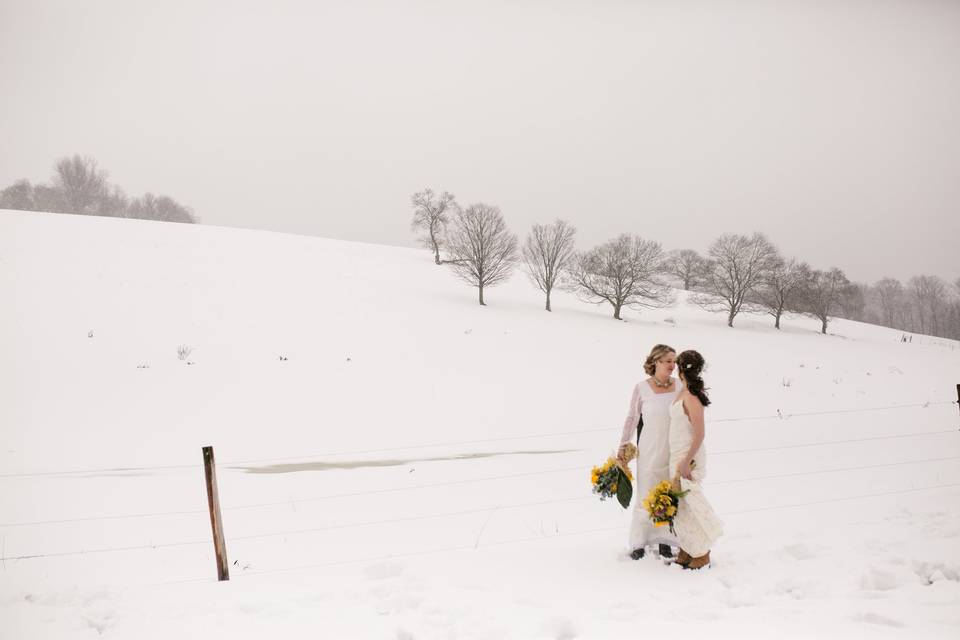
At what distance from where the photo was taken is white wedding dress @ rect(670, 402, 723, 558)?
5.15 meters

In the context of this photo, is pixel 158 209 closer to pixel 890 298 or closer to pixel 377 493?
pixel 377 493

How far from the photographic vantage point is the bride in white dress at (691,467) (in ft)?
16.9

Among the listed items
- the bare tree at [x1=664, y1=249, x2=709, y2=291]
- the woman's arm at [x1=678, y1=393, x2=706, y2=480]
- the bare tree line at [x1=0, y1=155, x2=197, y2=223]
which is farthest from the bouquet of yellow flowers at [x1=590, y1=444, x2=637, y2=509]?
the bare tree line at [x1=0, y1=155, x2=197, y2=223]

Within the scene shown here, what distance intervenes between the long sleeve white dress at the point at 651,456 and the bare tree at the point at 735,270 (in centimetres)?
4501

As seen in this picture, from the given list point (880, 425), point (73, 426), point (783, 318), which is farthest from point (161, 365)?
point (783, 318)

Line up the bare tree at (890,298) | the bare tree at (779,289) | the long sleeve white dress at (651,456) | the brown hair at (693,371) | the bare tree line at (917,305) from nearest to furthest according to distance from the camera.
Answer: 1. the brown hair at (693,371)
2. the long sleeve white dress at (651,456)
3. the bare tree at (779,289)
4. the bare tree line at (917,305)
5. the bare tree at (890,298)

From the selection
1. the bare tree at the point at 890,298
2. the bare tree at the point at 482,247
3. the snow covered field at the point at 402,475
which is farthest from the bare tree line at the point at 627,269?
the bare tree at the point at 890,298

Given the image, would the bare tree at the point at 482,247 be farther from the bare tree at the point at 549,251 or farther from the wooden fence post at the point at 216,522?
the wooden fence post at the point at 216,522

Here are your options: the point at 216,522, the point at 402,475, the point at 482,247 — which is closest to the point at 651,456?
the point at 216,522

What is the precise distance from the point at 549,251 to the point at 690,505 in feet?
123

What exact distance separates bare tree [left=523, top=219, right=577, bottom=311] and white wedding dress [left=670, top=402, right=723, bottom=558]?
118 ft

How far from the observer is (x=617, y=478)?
18.8 feet

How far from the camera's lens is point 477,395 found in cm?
1825

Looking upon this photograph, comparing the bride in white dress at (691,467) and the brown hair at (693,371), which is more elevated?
the brown hair at (693,371)
